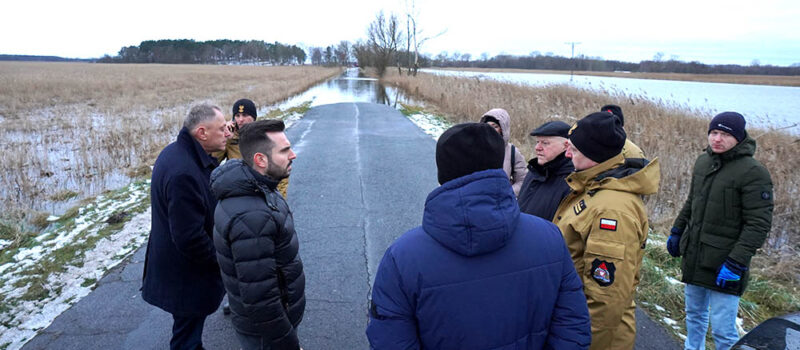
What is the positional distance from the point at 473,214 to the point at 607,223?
1.00 m

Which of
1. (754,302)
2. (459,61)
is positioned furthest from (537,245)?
(459,61)

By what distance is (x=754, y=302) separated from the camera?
4027mm

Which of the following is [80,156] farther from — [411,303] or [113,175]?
[411,303]

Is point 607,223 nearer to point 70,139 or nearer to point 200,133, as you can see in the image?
point 200,133

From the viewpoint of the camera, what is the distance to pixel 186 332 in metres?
2.95

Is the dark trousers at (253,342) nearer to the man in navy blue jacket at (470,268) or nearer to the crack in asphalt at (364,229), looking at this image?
the man in navy blue jacket at (470,268)

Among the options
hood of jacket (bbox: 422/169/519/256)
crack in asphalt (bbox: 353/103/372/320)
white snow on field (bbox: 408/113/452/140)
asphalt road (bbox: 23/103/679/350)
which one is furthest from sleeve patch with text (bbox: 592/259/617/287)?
white snow on field (bbox: 408/113/452/140)

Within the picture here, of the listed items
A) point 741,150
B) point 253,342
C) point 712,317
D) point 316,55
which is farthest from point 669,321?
point 316,55

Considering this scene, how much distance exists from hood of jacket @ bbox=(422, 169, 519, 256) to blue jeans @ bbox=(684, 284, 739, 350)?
2563mm

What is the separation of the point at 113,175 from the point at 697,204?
1078 centimetres

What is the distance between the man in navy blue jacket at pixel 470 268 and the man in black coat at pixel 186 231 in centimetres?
166

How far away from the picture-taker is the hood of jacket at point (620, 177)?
82.1 inches

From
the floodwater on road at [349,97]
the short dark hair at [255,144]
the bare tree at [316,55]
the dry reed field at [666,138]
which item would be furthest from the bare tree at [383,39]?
the bare tree at [316,55]

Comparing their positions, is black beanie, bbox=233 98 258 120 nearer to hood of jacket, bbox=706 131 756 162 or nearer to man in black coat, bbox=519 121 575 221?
man in black coat, bbox=519 121 575 221
